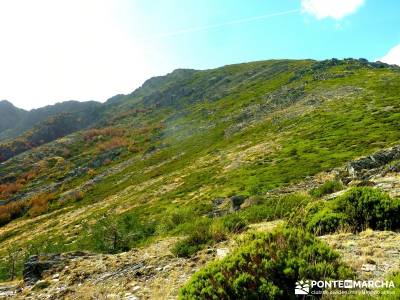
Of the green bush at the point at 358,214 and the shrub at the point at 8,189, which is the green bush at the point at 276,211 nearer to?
the green bush at the point at 358,214

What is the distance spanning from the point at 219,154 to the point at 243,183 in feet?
78.2

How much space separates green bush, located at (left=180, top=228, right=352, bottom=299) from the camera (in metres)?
8.20

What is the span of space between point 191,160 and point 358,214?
2201 inches

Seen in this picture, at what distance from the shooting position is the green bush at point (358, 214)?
1226 cm

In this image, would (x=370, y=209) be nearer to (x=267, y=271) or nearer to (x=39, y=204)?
(x=267, y=271)

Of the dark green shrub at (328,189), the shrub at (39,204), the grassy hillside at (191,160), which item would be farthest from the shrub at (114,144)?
the dark green shrub at (328,189)

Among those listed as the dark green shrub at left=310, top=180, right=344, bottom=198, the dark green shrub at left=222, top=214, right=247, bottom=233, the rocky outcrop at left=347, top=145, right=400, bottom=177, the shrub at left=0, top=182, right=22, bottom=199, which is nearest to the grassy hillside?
the shrub at left=0, top=182, right=22, bottom=199

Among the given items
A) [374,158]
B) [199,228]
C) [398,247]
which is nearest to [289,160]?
[374,158]

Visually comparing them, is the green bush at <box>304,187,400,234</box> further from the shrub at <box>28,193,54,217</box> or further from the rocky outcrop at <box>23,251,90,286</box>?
the shrub at <box>28,193,54,217</box>

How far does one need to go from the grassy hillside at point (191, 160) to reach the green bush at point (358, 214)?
6236 mm

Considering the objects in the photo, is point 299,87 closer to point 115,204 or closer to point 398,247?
point 115,204

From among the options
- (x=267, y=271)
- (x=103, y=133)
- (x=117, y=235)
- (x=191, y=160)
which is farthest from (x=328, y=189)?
(x=103, y=133)

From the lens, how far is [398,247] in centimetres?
1017

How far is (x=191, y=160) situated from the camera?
6831 centimetres
